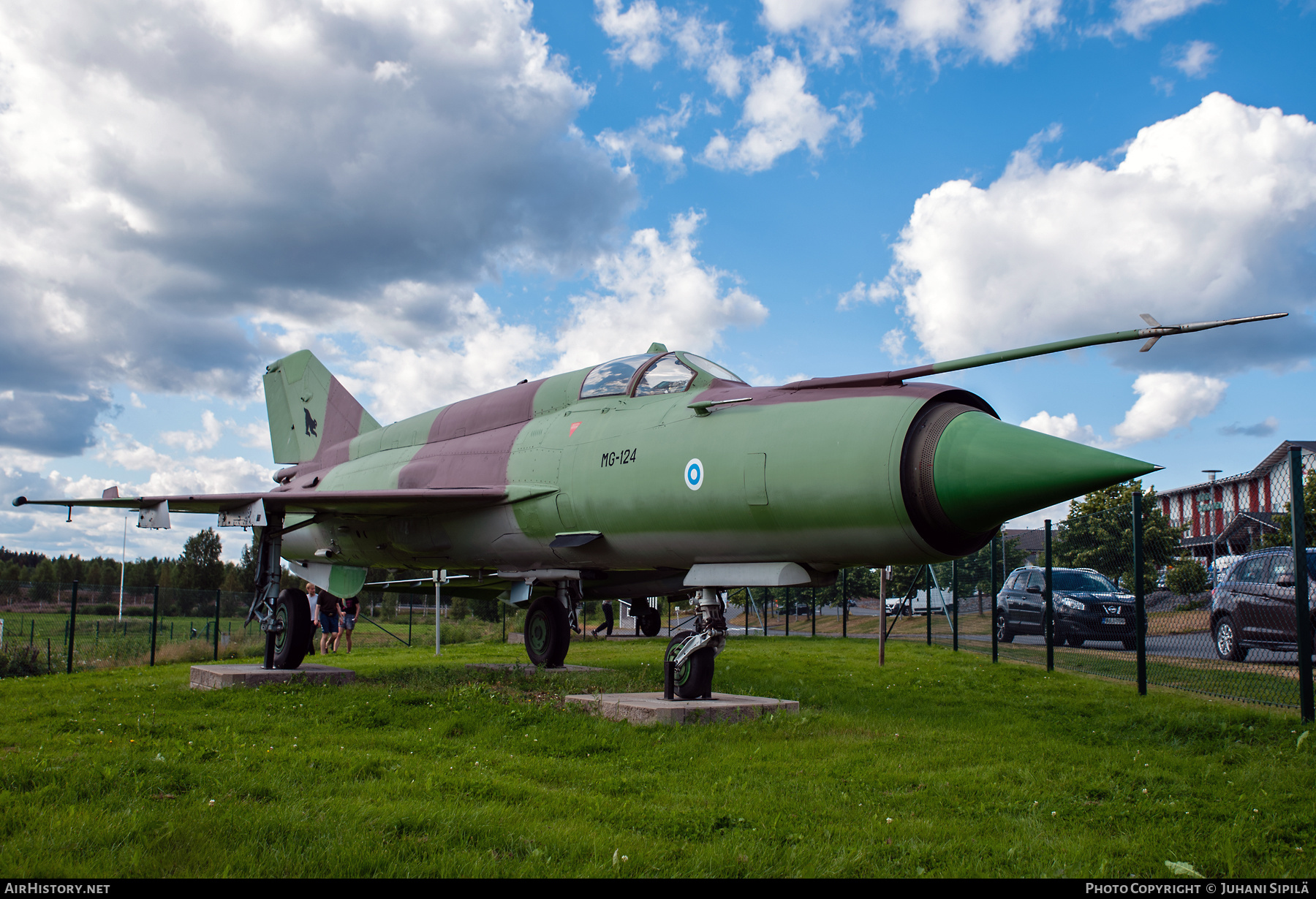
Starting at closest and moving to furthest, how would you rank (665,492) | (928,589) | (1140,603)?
A: (665,492) → (1140,603) → (928,589)

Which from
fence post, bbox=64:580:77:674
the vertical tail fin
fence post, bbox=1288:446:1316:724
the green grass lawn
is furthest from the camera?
the vertical tail fin

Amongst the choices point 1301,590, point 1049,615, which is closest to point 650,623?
point 1049,615

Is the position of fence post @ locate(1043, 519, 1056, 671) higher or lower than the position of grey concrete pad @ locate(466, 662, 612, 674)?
higher

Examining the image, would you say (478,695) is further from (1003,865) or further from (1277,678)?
(1277,678)

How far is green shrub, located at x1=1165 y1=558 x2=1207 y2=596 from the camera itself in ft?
28.8

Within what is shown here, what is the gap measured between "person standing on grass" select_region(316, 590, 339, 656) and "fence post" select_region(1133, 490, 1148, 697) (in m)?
16.6

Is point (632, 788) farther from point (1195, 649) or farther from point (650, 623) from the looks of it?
→ point (650, 623)

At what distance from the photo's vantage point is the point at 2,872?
122 inches

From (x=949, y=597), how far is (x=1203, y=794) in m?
14.1

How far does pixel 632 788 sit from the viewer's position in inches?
189

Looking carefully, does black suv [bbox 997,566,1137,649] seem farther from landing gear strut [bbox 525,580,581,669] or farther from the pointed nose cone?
landing gear strut [bbox 525,580,581,669]

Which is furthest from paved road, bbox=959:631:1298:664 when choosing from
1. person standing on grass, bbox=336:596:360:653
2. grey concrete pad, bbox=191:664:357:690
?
person standing on grass, bbox=336:596:360:653

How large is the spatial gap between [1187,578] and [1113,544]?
4.57 feet

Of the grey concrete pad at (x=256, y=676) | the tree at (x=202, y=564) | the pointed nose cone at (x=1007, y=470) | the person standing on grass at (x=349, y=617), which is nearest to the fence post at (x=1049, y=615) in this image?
the pointed nose cone at (x=1007, y=470)
